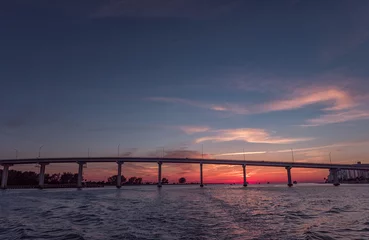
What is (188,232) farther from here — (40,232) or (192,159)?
(192,159)

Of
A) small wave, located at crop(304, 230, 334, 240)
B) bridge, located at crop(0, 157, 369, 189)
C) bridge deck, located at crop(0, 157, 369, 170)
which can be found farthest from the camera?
bridge deck, located at crop(0, 157, 369, 170)

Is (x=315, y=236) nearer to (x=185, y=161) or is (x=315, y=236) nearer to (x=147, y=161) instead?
(x=147, y=161)

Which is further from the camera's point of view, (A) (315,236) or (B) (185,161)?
(B) (185,161)

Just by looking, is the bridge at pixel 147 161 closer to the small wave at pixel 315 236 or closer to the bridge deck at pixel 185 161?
the bridge deck at pixel 185 161

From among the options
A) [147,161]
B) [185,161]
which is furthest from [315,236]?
[185,161]

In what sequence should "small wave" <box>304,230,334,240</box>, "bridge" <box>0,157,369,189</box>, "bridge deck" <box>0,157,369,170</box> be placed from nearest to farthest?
"small wave" <box>304,230,334,240</box>, "bridge" <box>0,157,369,189</box>, "bridge deck" <box>0,157,369,170</box>

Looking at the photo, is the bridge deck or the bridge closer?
the bridge

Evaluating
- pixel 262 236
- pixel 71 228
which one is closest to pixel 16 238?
pixel 71 228

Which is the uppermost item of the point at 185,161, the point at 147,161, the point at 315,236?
the point at 147,161

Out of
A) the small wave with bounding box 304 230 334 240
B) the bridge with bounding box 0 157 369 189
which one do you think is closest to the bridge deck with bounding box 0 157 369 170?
the bridge with bounding box 0 157 369 189

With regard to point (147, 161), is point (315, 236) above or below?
below

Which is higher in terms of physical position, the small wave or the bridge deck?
the bridge deck

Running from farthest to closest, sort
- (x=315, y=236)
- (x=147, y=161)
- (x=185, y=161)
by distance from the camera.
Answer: (x=185, y=161), (x=147, y=161), (x=315, y=236)

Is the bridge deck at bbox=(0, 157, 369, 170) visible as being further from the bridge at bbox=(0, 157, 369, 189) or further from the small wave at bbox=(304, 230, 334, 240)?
the small wave at bbox=(304, 230, 334, 240)
